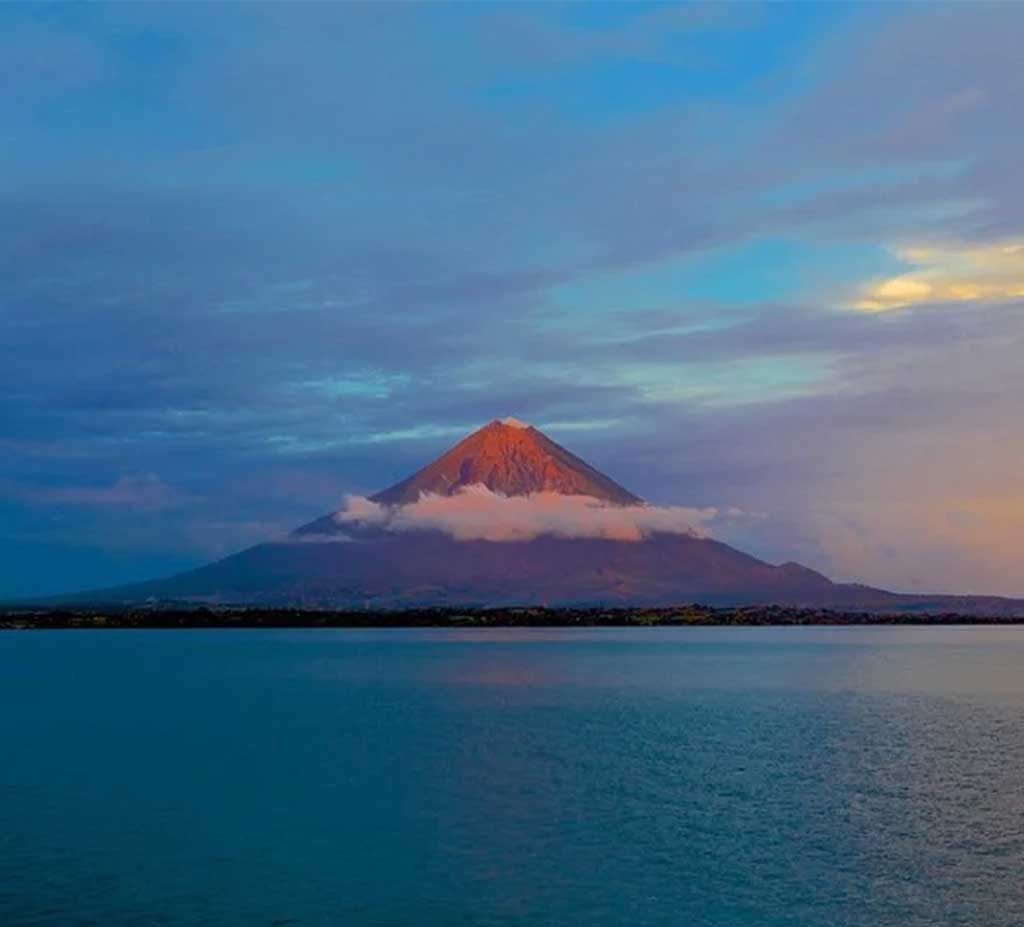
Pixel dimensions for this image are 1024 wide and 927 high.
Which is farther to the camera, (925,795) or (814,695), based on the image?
(814,695)

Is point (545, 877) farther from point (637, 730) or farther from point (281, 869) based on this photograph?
point (637, 730)

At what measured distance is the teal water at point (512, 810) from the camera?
2459 cm

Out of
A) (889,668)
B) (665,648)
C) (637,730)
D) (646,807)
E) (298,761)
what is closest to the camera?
(646,807)

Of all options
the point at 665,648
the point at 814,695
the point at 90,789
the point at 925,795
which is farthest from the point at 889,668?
the point at 90,789

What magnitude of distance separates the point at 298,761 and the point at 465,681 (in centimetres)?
4518

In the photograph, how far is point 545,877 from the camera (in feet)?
87.1

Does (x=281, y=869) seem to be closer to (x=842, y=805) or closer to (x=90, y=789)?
(x=90, y=789)

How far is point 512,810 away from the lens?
113 ft

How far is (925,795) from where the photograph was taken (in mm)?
36781

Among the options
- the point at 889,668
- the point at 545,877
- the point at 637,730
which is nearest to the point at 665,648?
the point at 889,668

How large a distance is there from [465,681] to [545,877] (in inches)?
2484

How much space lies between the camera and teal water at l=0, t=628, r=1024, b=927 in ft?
80.7

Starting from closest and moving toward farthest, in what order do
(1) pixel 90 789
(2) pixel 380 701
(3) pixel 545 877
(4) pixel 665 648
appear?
(3) pixel 545 877, (1) pixel 90 789, (2) pixel 380 701, (4) pixel 665 648

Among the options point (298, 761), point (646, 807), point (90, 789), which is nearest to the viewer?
point (646, 807)
